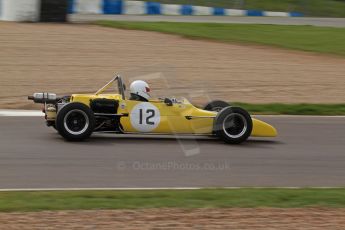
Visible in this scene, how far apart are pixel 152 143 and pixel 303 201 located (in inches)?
145

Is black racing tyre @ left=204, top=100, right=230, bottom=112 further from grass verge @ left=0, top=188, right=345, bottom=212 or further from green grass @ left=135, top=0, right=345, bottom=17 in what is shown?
green grass @ left=135, top=0, right=345, bottom=17

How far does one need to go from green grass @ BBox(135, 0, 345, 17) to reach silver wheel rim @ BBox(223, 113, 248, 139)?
26.3m

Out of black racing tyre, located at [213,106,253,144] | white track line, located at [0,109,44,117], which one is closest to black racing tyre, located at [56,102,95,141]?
black racing tyre, located at [213,106,253,144]

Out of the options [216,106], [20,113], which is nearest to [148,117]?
[216,106]

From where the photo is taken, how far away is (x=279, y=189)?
8.43m

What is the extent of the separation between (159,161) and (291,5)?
104ft

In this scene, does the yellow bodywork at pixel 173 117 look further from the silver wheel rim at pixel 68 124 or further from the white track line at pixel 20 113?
the white track line at pixel 20 113

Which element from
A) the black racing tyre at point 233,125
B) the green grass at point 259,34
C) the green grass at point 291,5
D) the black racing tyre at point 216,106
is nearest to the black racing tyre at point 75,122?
the black racing tyre at point 233,125

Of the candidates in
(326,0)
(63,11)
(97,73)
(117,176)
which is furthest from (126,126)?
(326,0)

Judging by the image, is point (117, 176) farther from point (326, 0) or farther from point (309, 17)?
point (326, 0)

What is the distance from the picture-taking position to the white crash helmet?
1074 cm

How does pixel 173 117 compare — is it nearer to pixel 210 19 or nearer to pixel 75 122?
pixel 75 122

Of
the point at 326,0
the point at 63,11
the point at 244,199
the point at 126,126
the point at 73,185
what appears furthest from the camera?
the point at 326,0

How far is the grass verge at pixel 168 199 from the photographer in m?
7.05
